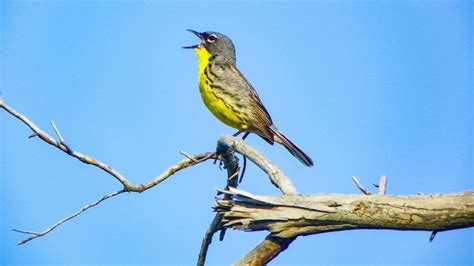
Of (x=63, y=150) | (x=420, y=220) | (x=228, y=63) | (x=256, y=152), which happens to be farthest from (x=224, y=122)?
(x=420, y=220)

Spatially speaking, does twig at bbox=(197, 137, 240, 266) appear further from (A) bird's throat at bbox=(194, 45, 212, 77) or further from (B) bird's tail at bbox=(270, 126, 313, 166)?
(A) bird's throat at bbox=(194, 45, 212, 77)

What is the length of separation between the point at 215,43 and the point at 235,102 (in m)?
1.47

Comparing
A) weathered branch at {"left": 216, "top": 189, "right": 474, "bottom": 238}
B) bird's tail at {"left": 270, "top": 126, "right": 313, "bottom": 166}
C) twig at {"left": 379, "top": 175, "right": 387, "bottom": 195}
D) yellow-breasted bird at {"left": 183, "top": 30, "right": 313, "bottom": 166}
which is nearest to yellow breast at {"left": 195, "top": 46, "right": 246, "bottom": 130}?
yellow-breasted bird at {"left": 183, "top": 30, "right": 313, "bottom": 166}

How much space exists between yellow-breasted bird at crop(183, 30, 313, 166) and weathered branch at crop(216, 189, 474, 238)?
330cm

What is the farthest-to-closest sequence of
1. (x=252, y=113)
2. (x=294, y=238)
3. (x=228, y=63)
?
(x=228, y=63) → (x=252, y=113) → (x=294, y=238)

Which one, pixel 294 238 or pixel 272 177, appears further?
pixel 272 177

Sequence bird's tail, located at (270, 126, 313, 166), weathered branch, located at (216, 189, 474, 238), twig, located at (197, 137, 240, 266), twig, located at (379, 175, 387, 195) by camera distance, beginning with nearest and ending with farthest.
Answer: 1. weathered branch, located at (216, 189, 474, 238)
2. twig, located at (379, 175, 387, 195)
3. twig, located at (197, 137, 240, 266)
4. bird's tail, located at (270, 126, 313, 166)

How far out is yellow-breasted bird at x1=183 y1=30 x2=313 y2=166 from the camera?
10.0 m

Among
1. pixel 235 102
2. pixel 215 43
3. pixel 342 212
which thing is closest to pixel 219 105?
pixel 235 102

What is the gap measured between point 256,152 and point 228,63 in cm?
396

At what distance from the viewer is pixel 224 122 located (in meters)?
10.2

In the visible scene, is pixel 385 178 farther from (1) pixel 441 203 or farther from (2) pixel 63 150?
(2) pixel 63 150

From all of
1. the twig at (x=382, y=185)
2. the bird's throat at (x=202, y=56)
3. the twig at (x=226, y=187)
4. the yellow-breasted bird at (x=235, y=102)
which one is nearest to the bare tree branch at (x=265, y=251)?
the twig at (x=226, y=187)

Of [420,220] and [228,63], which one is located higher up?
[228,63]
